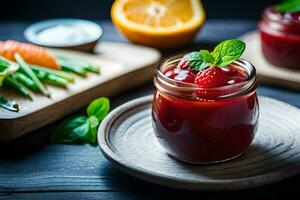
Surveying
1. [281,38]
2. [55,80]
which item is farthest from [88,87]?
[281,38]

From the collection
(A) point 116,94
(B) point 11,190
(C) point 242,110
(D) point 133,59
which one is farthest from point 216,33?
(B) point 11,190

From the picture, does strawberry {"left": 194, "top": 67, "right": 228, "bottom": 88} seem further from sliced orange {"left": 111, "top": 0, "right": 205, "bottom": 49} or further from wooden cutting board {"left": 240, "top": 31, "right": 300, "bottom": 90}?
sliced orange {"left": 111, "top": 0, "right": 205, "bottom": 49}

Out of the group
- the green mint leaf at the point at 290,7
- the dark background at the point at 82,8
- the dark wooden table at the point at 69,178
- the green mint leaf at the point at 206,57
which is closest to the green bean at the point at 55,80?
the dark wooden table at the point at 69,178

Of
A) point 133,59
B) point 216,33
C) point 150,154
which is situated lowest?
point 216,33

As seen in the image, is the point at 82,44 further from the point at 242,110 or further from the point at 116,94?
the point at 242,110

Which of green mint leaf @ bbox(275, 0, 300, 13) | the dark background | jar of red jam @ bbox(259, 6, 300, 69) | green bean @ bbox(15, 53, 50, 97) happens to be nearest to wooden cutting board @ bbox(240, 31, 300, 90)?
jar of red jam @ bbox(259, 6, 300, 69)

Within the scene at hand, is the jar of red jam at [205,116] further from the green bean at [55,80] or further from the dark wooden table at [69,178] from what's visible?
the green bean at [55,80]
